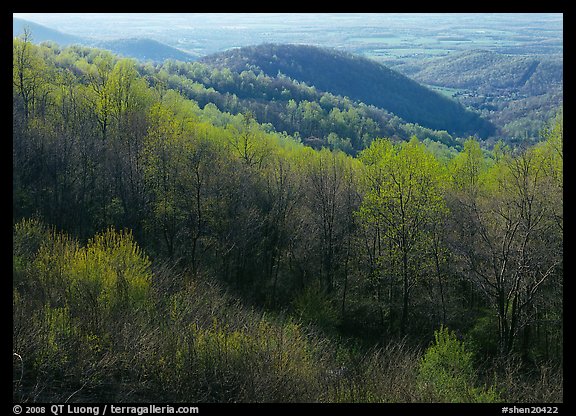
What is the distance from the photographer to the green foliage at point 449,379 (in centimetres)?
1396

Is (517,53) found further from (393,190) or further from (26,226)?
(26,226)

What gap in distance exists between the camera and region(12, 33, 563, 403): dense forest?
531 inches

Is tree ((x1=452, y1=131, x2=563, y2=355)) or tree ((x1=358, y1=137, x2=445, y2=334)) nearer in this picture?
tree ((x1=452, y1=131, x2=563, y2=355))

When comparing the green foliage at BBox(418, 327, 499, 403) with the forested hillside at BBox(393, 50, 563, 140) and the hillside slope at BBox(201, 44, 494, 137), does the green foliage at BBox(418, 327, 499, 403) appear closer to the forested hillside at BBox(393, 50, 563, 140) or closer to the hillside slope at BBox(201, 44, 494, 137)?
the forested hillside at BBox(393, 50, 563, 140)

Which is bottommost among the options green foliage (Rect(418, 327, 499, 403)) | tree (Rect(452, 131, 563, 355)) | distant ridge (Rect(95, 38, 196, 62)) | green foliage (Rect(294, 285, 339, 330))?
green foliage (Rect(294, 285, 339, 330))

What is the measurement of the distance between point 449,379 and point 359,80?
14918 cm

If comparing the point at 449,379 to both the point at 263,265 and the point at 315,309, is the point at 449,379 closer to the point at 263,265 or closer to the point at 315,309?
the point at 315,309

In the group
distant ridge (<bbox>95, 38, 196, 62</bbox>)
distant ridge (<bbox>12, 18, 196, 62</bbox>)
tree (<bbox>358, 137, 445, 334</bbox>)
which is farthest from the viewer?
distant ridge (<bbox>95, 38, 196, 62</bbox>)

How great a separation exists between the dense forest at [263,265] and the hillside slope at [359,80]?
111216mm

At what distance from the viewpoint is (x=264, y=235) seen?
31406mm

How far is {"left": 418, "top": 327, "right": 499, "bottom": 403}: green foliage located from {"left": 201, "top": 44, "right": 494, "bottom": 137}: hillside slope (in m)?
130

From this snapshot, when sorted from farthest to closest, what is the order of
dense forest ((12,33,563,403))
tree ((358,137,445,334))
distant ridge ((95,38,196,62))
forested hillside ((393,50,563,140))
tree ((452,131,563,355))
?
distant ridge ((95,38,196,62)), forested hillside ((393,50,563,140)), tree ((358,137,445,334)), tree ((452,131,563,355)), dense forest ((12,33,563,403))

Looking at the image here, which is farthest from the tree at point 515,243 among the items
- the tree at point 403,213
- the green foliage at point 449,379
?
the green foliage at point 449,379

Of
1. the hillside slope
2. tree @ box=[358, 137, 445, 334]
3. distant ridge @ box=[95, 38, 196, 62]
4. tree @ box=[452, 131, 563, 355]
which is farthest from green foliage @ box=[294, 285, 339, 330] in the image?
distant ridge @ box=[95, 38, 196, 62]
